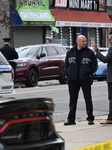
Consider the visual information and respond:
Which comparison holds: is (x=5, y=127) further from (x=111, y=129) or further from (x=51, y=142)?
(x=111, y=129)

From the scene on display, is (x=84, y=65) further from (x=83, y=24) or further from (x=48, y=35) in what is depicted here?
(x=83, y=24)

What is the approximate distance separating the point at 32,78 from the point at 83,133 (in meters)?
13.8

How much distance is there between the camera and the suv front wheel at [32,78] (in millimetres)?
23684

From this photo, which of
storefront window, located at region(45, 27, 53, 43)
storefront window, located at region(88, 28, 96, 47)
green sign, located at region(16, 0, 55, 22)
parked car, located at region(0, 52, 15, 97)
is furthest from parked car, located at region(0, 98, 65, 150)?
storefront window, located at region(88, 28, 96, 47)

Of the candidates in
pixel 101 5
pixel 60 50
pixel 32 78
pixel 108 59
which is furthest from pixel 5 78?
pixel 101 5

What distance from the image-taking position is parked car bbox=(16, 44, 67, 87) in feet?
77.7

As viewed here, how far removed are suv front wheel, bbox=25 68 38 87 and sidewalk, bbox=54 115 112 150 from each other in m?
11.3

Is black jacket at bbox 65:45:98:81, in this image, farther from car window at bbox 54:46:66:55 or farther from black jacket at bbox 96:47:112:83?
car window at bbox 54:46:66:55

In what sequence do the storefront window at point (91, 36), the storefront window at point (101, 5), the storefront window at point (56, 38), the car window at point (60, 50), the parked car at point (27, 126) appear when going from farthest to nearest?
the storefront window at point (101, 5) < the storefront window at point (91, 36) < the storefront window at point (56, 38) < the car window at point (60, 50) < the parked car at point (27, 126)

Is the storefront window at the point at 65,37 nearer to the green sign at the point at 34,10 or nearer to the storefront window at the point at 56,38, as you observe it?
the storefront window at the point at 56,38

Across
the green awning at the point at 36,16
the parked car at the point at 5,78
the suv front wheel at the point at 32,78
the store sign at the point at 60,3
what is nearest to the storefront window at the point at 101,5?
the store sign at the point at 60,3

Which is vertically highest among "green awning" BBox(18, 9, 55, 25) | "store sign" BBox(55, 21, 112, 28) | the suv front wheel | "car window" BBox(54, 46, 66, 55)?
"green awning" BBox(18, 9, 55, 25)

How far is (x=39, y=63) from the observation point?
24.3m

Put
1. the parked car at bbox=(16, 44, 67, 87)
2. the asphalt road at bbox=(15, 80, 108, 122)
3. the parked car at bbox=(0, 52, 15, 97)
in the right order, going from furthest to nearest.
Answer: the parked car at bbox=(16, 44, 67, 87), the asphalt road at bbox=(15, 80, 108, 122), the parked car at bbox=(0, 52, 15, 97)
